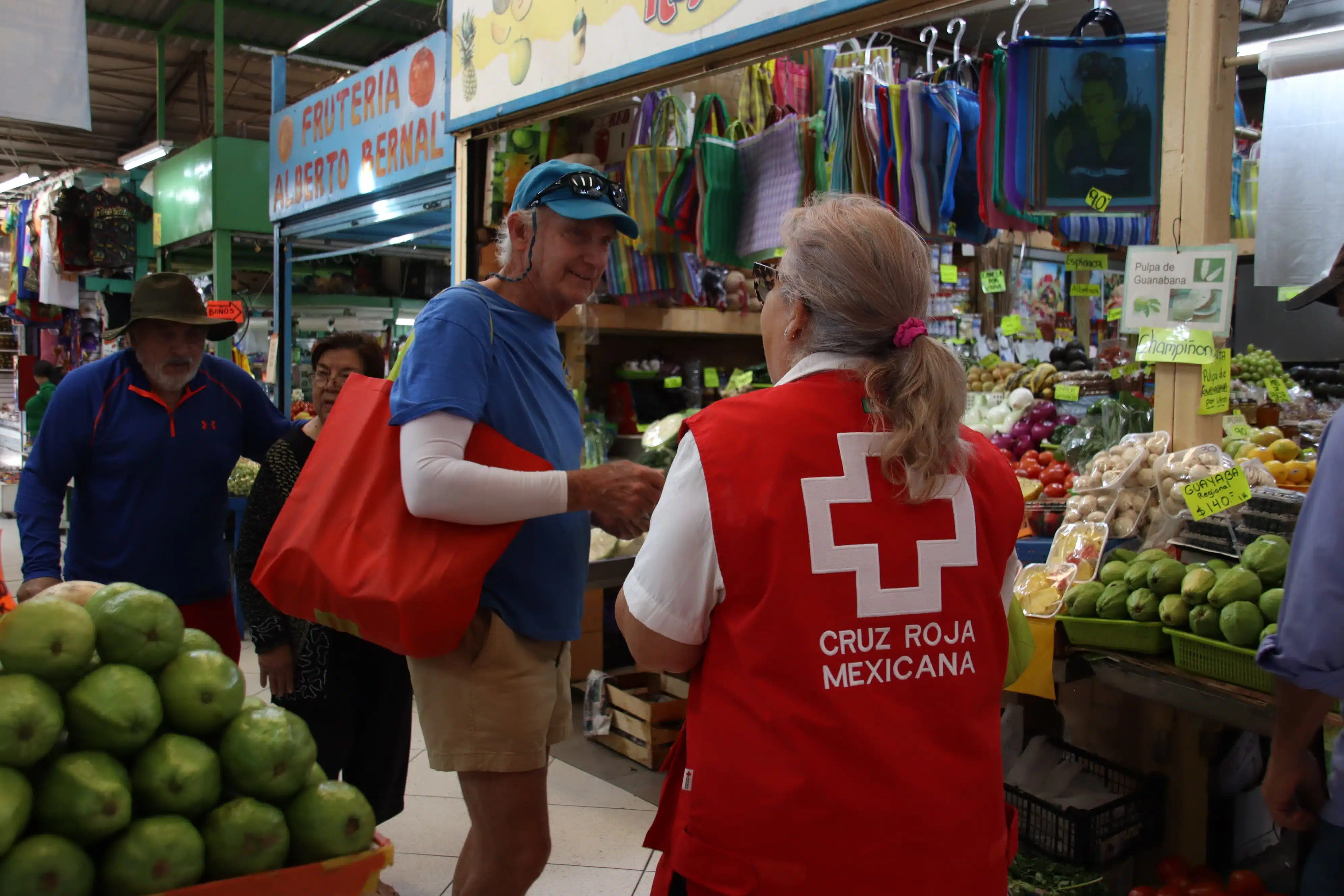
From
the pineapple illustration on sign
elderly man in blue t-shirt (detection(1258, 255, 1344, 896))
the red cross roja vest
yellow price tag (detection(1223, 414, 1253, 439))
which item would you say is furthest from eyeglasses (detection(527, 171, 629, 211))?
the pineapple illustration on sign

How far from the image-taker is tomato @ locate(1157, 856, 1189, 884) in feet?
8.16

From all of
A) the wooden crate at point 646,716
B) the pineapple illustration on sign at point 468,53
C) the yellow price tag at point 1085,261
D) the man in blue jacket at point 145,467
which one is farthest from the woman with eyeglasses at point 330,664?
the yellow price tag at point 1085,261

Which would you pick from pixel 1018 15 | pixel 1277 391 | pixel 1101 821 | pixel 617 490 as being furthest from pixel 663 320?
pixel 617 490

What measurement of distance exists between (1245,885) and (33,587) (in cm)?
298

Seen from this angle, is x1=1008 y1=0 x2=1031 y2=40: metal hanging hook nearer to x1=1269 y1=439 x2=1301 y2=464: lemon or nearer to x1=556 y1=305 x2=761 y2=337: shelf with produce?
x1=1269 y1=439 x2=1301 y2=464: lemon

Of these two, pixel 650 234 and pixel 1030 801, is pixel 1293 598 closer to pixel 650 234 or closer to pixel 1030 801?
pixel 1030 801

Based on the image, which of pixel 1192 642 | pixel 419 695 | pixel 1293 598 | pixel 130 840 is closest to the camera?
pixel 130 840

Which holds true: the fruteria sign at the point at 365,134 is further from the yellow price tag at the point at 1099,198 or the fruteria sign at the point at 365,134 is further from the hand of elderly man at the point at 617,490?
the hand of elderly man at the point at 617,490

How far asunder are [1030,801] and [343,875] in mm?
Result: 2084

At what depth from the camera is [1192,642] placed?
2.16 metres

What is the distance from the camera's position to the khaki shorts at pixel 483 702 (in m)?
1.88

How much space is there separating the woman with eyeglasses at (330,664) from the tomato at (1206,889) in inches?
80.0

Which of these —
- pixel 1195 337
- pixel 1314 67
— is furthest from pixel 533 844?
pixel 1314 67

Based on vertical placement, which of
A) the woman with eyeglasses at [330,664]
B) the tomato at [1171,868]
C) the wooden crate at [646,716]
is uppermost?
the woman with eyeglasses at [330,664]
